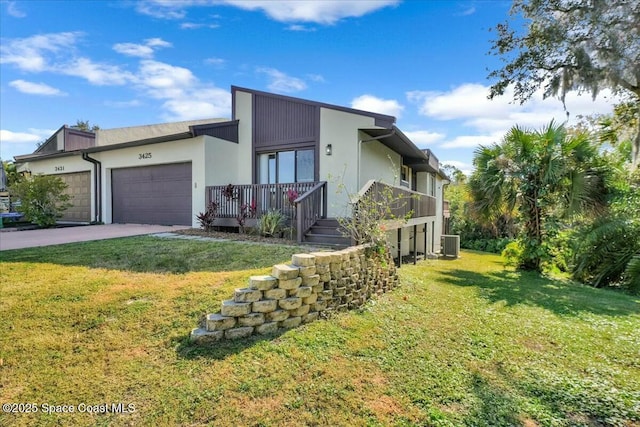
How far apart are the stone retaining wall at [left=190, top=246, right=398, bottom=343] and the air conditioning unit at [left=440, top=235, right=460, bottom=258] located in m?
13.2

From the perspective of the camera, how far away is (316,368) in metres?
3.09

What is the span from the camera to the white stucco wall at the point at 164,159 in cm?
1075

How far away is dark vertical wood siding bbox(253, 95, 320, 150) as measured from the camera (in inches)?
401

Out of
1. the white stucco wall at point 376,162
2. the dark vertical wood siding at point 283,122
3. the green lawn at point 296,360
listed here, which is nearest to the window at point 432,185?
the white stucco wall at point 376,162

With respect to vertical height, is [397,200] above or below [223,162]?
below

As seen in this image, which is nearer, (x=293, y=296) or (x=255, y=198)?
(x=293, y=296)

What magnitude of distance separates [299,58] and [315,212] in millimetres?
6813

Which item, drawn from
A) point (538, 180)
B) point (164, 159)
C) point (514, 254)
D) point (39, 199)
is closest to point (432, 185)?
point (514, 254)

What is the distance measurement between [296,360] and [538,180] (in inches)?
373

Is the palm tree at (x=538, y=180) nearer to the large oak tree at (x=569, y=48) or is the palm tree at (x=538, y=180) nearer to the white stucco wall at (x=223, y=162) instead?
the large oak tree at (x=569, y=48)

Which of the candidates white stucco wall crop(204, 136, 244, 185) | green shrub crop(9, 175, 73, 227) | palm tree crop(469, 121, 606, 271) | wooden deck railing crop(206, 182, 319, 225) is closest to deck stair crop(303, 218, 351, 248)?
wooden deck railing crop(206, 182, 319, 225)

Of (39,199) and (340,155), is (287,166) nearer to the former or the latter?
(340,155)

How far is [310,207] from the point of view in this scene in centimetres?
859

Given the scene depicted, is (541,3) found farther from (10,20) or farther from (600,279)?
(10,20)
